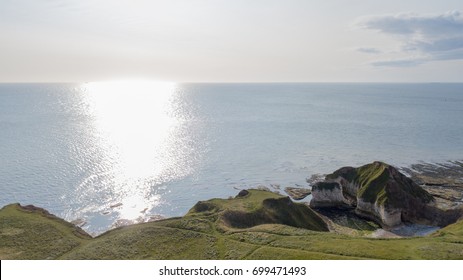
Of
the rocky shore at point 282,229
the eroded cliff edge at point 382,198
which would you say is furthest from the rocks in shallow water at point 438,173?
the eroded cliff edge at point 382,198

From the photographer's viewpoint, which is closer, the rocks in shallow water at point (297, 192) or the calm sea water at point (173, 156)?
the calm sea water at point (173, 156)

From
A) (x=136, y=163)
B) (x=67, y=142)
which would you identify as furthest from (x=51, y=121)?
(x=136, y=163)

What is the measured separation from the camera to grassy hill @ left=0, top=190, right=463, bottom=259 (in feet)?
130

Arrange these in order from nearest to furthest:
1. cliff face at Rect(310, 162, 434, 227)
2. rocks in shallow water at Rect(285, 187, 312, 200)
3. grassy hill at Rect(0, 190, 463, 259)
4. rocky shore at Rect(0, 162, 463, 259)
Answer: grassy hill at Rect(0, 190, 463, 259) → rocky shore at Rect(0, 162, 463, 259) → cliff face at Rect(310, 162, 434, 227) → rocks in shallow water at Rect(285, 187, 312, 200)

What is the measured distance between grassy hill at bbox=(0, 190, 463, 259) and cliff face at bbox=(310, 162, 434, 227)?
11.8m

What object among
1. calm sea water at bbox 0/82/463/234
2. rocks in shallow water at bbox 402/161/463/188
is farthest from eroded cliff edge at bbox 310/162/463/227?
rocks in shallow water at bbox 402/161/463/188

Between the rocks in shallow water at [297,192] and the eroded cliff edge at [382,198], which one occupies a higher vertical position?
the eroded cliff edge at [382,198]

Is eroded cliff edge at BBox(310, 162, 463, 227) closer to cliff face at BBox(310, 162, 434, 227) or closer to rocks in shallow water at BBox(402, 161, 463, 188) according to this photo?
cliff face at BBox(310, 162, 434, 227)

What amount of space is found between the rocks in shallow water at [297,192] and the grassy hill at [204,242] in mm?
26498

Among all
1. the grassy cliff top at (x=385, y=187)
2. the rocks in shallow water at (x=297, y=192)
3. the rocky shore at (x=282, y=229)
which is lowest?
the rocks in shallow water at (x=297, y=192)

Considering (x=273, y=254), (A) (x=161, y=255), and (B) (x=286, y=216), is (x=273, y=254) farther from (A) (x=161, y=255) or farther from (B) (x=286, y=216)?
(B) (x=286, y=216)

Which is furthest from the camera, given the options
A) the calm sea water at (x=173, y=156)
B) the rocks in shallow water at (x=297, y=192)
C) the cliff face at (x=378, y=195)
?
the rocks in shallow water at (x=297, y=192)

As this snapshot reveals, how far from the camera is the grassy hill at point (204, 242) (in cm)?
3972

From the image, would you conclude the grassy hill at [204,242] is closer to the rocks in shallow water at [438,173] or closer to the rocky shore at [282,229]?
the rocky shore at [282,229]
